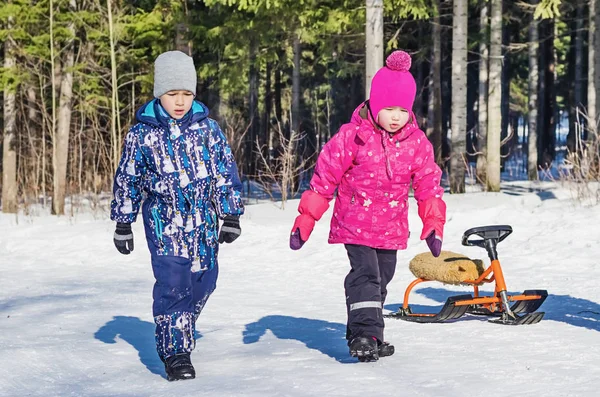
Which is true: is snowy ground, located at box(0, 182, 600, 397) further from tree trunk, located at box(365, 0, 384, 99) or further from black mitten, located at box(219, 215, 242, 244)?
tree trunk, located at box(365, 0, 384, 99)

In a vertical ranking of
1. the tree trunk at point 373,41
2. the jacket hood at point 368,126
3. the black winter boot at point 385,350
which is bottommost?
the black winter boot at point 385,350

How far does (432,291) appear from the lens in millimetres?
9250

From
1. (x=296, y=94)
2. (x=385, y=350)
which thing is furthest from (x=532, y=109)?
(x=385, y=350)

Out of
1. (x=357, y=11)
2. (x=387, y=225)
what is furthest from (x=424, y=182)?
(x=357, y=11)

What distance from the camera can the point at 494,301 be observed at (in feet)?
22.6

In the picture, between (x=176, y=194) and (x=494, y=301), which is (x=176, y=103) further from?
(x=494, y=301)

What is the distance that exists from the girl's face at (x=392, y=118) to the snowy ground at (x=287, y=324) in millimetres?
1409

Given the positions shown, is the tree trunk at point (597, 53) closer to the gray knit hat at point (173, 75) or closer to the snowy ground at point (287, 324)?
the snowy ground at point (287, 324)

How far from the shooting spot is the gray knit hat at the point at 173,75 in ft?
17.0

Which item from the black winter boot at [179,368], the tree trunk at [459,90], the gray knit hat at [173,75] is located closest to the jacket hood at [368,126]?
the gray knit hat at [173,75]

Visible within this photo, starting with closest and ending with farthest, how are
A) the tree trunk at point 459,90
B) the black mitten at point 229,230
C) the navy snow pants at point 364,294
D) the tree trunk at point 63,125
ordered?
the black mitten at point 229,230 < the navy snow pants at point 364,294 < the tree trunk at point 459,90 < the tree trunk at point 63,125

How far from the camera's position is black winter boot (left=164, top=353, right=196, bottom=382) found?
16.7 ft

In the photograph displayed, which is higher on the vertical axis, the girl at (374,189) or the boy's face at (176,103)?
the boy's face at (176,103)

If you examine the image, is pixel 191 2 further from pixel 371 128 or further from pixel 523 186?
pixel 371 128
